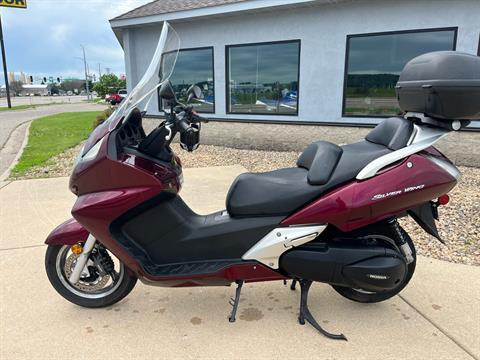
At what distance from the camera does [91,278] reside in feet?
7.88

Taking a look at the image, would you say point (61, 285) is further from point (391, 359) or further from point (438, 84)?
point (438, 84)

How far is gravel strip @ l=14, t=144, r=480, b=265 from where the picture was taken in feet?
10.5

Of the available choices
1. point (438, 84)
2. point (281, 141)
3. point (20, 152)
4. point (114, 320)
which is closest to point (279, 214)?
point (438, 84)

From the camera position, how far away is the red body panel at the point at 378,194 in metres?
1.98

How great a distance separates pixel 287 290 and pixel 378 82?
537cm

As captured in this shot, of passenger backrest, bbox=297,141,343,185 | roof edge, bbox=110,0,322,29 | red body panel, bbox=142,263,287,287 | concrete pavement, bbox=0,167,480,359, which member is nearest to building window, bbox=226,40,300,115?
roof edge, bbox=110,0,322,29

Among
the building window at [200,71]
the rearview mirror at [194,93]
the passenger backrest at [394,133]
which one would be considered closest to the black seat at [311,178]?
the passenger backrest at [394,133]

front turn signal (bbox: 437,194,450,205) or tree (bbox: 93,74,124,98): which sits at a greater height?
tree (bbox: 93,74,124,98)

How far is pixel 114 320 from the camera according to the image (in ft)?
7.69

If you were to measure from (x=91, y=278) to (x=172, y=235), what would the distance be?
640 millimetres

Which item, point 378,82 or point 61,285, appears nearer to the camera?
point 61,285

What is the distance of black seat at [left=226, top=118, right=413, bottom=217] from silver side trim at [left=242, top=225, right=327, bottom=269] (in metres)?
0.11

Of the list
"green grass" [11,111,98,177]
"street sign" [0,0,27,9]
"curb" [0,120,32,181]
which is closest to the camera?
"curb" [0,120,32,181]

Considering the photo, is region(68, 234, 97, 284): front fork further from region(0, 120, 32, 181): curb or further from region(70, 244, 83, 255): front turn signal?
region(0, 120, 32, 181): curb
